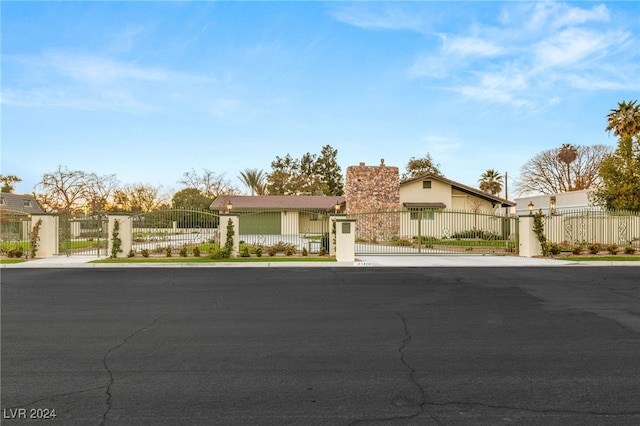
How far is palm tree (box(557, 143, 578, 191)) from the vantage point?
58.4 metres

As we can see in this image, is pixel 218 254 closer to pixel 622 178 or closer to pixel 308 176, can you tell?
pixel 622 178

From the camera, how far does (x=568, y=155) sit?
191ft

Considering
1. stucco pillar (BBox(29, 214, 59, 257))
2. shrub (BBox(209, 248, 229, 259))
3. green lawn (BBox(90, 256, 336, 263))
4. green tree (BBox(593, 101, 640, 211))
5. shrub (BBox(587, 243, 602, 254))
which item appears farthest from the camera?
green tree (BBox(593, 101, 640, 211))

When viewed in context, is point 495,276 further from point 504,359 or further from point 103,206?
point 103,206

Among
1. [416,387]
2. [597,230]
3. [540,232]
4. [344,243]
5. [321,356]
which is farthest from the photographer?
[597,230]

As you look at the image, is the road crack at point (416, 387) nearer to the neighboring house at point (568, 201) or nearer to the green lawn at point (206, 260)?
the green lawn at point (206, 260)

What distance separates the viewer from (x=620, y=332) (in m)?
7.11

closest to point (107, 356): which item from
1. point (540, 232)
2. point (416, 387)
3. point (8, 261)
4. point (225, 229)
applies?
point (416, 387)

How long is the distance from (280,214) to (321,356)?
3901 centimetres

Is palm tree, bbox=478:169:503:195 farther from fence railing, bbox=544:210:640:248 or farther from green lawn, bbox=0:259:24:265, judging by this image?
green lawn, bbox=0:259:24:265

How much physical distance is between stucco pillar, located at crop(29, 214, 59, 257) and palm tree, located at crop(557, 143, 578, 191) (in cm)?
5809

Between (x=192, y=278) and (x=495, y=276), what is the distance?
31.0ft

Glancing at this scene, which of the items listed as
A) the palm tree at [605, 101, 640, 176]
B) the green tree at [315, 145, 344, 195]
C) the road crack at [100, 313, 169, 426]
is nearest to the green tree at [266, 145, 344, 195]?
the green tree at [315, 145, 344, 195]

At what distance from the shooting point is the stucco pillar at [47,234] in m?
20.5
